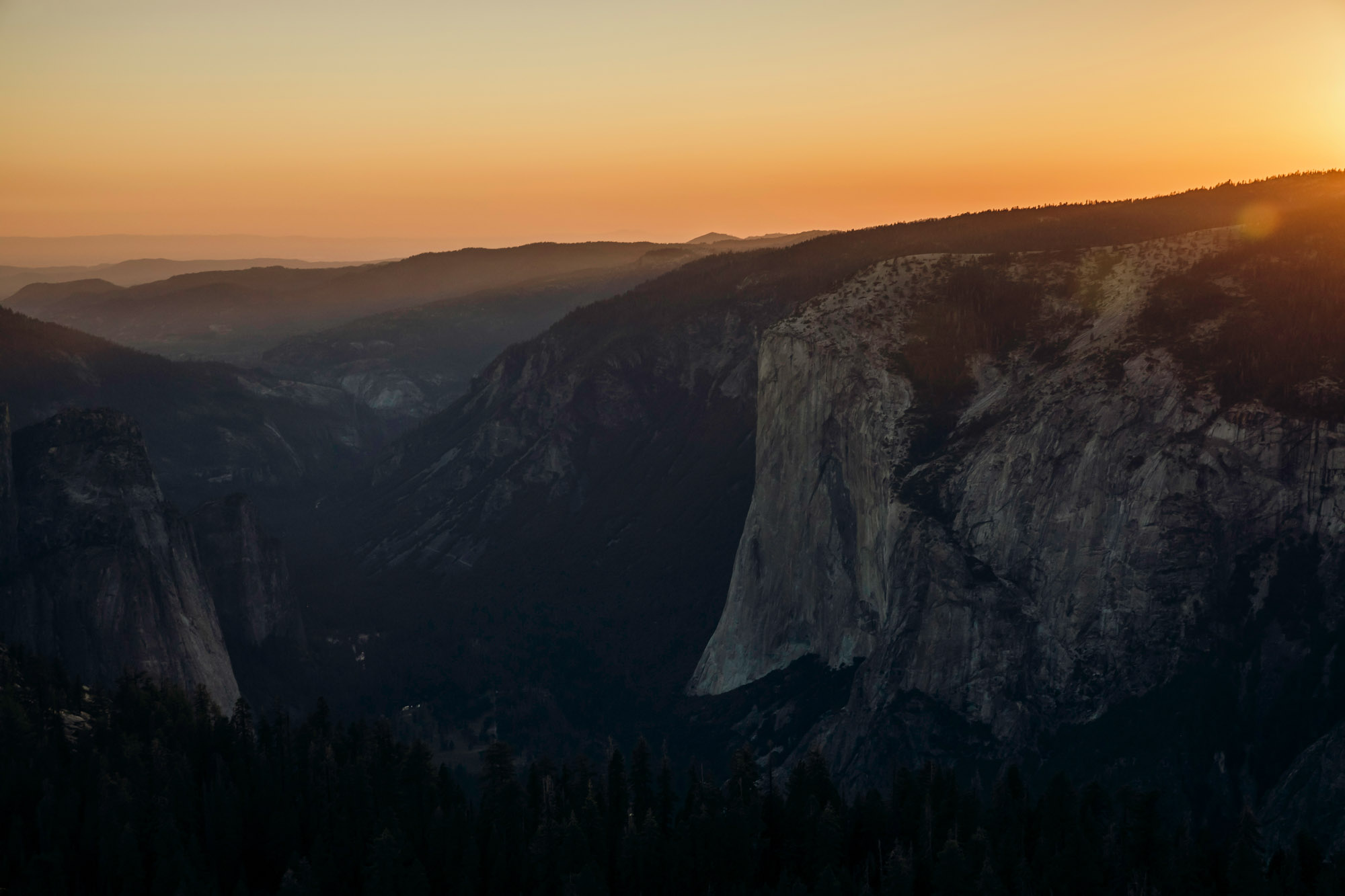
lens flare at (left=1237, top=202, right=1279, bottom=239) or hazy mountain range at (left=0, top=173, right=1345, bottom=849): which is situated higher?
lens flare at (left=1237, top=202, right=1279, bottom=239)

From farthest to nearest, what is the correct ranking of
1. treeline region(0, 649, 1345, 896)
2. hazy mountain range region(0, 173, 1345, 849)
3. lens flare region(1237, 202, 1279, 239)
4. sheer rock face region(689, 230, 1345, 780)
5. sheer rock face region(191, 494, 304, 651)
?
sheer rock face region(191, 494, 304, 651) < lens flare region(1237, 202, 1279, 239) < sheer rock face region(689, 230, 1345, 780) < hazy mountain range region(0, 173, 1345, 849) < treeline region(0, 649, 1345, 896)

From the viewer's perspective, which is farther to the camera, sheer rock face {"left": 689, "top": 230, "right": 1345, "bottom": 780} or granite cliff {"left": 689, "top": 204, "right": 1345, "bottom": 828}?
sheer rock face {"left": 689, "top": 230, "right": 1345, "bottom": 780}

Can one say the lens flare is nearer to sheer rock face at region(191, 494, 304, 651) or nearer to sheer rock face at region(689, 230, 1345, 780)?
sheer rock face at region(689, 230, 1345, 780)

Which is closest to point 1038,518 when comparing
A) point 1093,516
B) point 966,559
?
point 1093,516

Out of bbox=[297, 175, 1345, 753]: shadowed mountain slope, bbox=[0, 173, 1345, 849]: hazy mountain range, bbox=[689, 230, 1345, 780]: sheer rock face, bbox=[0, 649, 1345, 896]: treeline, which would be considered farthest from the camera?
bbox=[297, 175, 1345, 753]: shadowed mountain slope

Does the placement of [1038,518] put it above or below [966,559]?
above

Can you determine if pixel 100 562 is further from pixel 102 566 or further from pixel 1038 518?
pixel 1038 518

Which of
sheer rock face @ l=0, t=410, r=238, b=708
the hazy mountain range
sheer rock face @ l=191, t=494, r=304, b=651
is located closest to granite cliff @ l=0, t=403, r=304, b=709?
sheer rock face @ l=0, t=410, r=238, b=708
